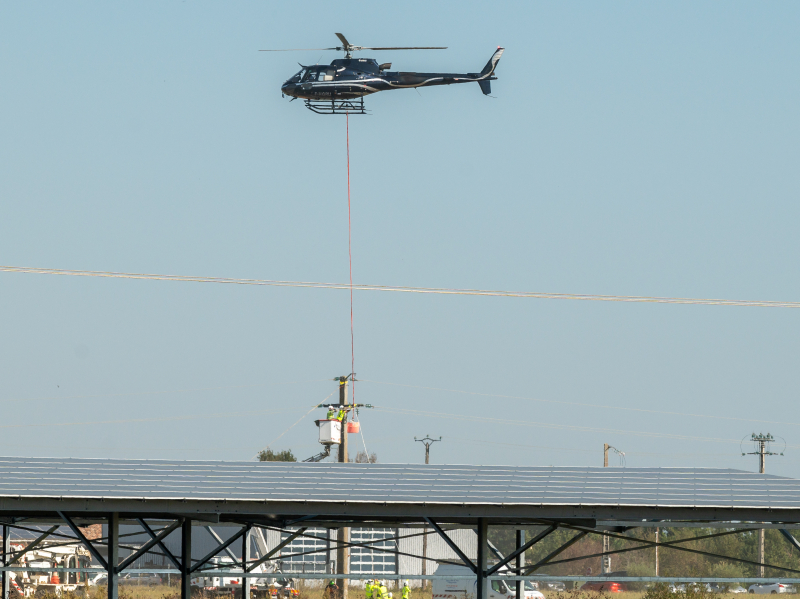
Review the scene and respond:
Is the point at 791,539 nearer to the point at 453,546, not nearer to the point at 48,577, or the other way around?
the point at 453,546

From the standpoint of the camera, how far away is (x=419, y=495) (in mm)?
15531

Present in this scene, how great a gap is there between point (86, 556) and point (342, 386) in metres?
16.1

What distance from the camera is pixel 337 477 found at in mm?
17234

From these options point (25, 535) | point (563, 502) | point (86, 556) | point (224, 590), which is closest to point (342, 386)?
point (224, 590)

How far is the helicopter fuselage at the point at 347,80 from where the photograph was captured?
33594 millimetres

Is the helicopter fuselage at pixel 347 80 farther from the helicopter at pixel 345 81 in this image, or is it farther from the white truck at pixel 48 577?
the white truck at pixel 48 577

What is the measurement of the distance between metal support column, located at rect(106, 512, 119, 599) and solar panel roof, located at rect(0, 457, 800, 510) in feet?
2.14

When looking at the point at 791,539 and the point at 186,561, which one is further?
the point at 186,561

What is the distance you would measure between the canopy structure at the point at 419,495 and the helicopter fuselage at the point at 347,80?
713 inches

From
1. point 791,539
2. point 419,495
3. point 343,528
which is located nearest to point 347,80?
point 343,528

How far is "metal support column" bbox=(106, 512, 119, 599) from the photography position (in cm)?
1647

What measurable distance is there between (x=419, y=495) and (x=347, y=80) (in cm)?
2082

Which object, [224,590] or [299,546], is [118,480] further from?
[299,546]

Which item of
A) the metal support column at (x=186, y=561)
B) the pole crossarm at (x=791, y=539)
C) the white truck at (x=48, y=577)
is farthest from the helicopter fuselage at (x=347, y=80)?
the pole crossarm at (x=791, y=539)
